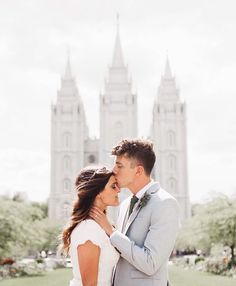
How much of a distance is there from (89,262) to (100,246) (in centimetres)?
12

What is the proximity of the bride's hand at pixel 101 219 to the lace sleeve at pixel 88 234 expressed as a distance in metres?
0.03

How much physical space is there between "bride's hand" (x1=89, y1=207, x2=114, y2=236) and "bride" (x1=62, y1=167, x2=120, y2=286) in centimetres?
2

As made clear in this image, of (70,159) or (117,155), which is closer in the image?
(117,155)

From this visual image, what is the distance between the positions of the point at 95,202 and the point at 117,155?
33 centimetres

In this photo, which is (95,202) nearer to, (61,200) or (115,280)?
(115,280)

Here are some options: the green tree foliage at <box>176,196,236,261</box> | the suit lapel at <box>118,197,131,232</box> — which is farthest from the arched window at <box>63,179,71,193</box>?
the suit lapel at <box>118,197,131,232</box>

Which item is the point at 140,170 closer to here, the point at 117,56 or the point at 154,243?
the point at 154,243

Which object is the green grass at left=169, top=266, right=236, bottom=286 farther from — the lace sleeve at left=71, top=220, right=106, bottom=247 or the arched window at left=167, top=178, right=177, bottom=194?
the arched window at left=167, top=178, right=177, bottom=194

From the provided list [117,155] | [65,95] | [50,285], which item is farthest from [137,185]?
[65,95]

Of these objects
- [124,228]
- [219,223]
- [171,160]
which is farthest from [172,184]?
[124,228]

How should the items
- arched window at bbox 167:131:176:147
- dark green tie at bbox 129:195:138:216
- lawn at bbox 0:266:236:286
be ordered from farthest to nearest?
arched window at bbox 167:131:176:147
lawn at bbox 0:266:236:286
dark green tie at bbox 129:195:138:216

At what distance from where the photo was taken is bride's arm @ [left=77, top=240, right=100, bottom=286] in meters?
3.38

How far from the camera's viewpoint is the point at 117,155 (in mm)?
3609

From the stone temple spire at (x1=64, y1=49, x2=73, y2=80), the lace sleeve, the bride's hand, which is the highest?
the stone temple spire at (x1=64, y1=49, x2=73, y2=80)
